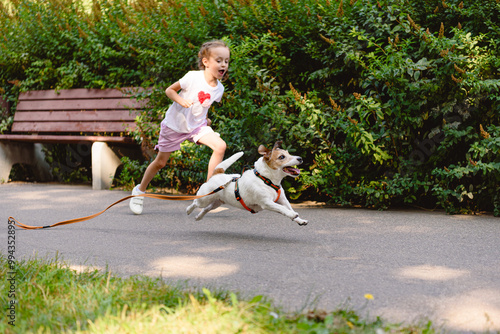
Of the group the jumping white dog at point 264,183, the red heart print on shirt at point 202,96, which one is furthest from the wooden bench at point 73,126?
the jumping white dog at point 264,183

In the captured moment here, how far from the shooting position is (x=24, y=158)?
366 inches

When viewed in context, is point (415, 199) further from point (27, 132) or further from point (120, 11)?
point (27, 132)

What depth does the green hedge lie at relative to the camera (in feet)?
17.8

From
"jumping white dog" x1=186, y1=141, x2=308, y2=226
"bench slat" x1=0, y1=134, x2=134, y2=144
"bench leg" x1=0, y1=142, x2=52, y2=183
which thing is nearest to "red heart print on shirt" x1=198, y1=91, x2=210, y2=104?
"jumping white dog" x1=186, y1=141, x2=308, y2=226

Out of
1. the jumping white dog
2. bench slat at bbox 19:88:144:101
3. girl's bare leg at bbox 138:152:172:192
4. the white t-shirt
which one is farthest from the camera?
bench slat at bbox 19:88:144:101

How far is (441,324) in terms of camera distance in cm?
239

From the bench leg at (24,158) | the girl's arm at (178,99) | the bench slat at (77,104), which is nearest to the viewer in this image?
the girl's arm at (178,99)

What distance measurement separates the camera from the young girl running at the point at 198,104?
211 inches

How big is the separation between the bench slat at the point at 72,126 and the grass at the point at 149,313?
532cm

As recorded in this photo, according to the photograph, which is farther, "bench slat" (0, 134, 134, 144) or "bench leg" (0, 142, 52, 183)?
"bench leg" (0, 142, 52, 183)

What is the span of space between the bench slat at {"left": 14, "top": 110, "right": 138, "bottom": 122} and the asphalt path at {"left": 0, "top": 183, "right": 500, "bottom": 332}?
2.23 m

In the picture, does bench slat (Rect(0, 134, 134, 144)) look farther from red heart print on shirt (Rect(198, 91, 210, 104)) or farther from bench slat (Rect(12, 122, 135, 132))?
red heart print on shirt (Rect(198, 91, 210, 104))

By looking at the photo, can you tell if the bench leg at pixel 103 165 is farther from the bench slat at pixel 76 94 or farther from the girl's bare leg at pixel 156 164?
the girl's bare leg at pixel 156 164

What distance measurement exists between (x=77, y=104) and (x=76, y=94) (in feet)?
0.63
